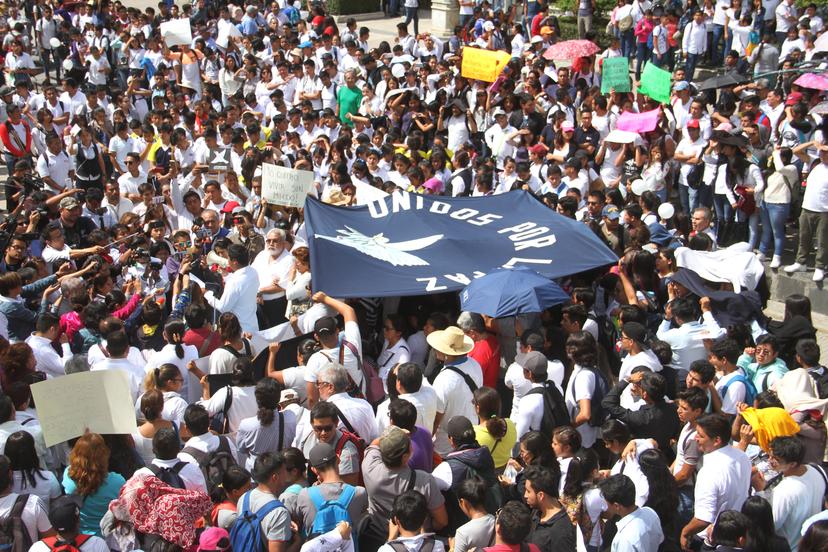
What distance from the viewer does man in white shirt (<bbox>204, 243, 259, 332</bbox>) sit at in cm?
858

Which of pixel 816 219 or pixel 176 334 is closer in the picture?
pixel 176 334

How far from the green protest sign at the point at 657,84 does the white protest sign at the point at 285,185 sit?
195 inches

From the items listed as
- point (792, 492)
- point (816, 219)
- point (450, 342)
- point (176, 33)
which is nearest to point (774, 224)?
point (816, 219)

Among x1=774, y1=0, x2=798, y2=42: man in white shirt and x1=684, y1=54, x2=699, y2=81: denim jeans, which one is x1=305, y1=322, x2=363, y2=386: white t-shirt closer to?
x1=684, y1=54, x2=699, y2=81: denim jeans

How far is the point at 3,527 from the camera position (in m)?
5.43

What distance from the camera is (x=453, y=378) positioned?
23.7 feet

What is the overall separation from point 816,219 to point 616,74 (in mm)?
3741

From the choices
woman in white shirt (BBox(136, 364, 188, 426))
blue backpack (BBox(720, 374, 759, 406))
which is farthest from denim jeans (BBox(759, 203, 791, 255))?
woman in white shirt (BBox(136, 364, 188, 426))

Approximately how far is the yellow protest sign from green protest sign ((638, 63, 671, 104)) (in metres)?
2.46

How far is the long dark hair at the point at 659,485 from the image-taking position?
19.6ft

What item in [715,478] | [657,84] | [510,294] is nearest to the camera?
[715,478]

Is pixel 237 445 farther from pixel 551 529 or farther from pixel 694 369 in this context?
pixel 694 369

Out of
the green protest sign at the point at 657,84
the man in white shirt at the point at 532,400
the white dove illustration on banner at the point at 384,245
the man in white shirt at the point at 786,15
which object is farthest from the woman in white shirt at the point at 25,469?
the man in white shirt at the point at 786,15

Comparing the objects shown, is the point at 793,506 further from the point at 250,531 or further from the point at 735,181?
the point at 735,181
